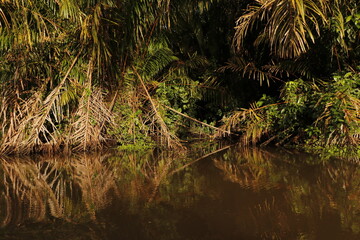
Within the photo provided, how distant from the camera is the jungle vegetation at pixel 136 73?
5.45m

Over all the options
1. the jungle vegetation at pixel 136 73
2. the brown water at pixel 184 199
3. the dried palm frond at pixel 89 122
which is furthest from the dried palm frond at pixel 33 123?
the brown water at pixel 184 199

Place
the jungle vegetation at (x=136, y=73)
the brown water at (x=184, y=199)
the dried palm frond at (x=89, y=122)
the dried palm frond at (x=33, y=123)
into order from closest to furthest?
the brown water at (x=184, y=199) < the jungle vegetation at (x=136, y=73) < the dried palm frond at (x=33, y=123) < the dried palm frond at (x=89, y=122)

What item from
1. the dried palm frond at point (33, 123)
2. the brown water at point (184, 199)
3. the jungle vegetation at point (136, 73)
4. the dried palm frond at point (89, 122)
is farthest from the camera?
the dried palm frond at point (89, 122)

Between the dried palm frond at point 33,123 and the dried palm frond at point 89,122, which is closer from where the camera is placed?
the dried palm frond at point 33,123

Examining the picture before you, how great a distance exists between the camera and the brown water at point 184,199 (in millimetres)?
2471

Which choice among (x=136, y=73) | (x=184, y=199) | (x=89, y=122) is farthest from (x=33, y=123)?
(x=184, y=199)

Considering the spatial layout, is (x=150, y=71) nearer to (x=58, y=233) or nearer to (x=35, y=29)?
(x=35, y=29)

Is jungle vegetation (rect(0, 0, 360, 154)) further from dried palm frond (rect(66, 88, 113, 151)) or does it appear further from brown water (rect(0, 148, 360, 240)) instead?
brown water (rect(0, 148, 360, 240))

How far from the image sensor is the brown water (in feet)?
8.11

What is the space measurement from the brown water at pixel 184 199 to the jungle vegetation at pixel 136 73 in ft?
3.68

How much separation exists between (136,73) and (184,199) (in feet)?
13.5

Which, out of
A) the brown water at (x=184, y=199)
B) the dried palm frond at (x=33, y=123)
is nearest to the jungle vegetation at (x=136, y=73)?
the dried palm frond at (x=33, y=123)

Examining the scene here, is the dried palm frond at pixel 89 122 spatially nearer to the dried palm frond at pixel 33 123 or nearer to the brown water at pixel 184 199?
the dried palm frond at pixel 33 123

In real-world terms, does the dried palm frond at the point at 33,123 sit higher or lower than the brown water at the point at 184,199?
higher
